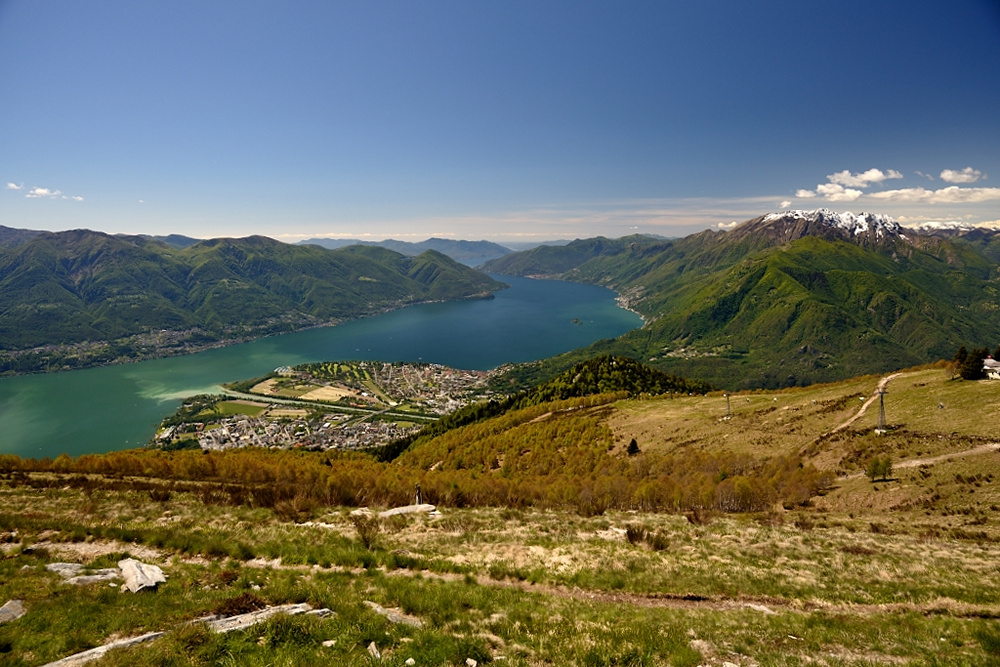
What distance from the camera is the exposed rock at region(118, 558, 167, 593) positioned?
1217cm

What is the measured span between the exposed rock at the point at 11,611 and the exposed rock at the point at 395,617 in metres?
8.37

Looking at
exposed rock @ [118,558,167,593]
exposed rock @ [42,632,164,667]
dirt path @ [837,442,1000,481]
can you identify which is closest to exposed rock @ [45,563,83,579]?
exposed rock @ [118,558,167,593]

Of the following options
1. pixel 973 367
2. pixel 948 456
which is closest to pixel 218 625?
pixel 948 456

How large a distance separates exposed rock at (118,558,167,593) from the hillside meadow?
1.31 feet

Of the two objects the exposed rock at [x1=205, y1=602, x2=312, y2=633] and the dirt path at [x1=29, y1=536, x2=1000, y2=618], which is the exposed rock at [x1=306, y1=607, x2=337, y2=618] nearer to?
the exposed rock at [x1=205, y1=602, x2=312, y2=633]

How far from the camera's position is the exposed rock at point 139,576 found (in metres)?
12.2

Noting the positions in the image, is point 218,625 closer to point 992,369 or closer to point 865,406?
point 865,406

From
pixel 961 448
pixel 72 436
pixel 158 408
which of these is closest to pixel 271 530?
pixel 961 448

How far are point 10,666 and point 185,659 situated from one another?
3.32m

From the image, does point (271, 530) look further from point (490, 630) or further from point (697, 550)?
point (697, 550)

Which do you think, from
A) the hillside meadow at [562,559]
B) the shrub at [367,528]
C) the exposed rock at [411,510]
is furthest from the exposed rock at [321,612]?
the exposed rock at [411,510]

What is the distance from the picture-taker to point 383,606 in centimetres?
1231

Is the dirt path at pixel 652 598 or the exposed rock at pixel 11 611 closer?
the exposed rock at pixel 11 611

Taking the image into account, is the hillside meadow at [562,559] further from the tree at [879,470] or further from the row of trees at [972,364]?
the row of trees at [972,364]
